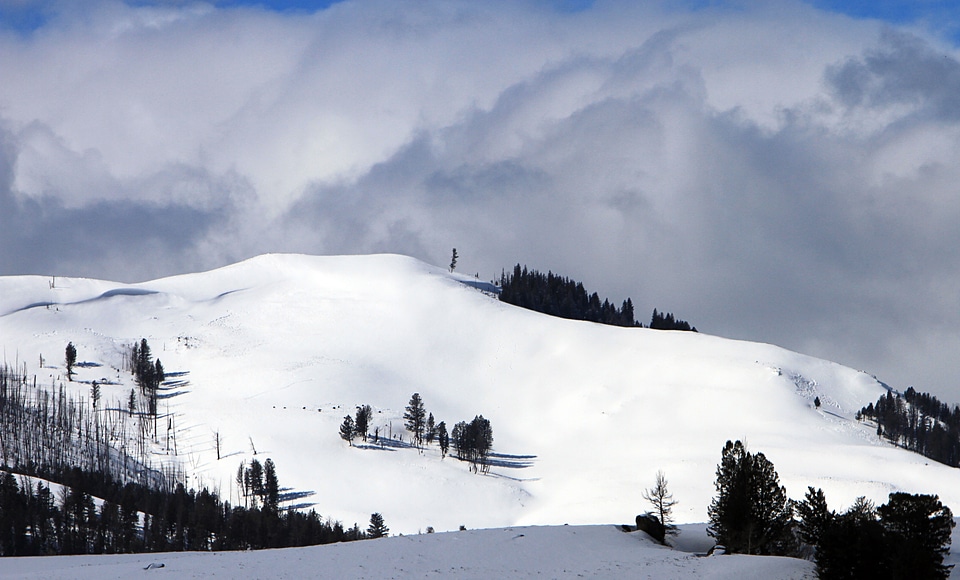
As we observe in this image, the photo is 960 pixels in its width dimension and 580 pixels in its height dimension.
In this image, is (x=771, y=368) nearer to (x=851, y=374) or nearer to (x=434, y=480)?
(x=851, y=374)

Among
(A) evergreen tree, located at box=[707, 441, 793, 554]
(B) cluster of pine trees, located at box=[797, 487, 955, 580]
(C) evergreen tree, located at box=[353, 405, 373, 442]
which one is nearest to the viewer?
(B) cluster of pine trees, located at box=[797, 487, 955, 580]

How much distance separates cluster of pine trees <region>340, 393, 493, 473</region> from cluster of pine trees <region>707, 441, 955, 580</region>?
311 ft

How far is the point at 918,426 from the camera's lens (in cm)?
16975

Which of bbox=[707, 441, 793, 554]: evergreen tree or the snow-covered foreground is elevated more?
bbox=[707, 441, 793, 554]: evergreen tree

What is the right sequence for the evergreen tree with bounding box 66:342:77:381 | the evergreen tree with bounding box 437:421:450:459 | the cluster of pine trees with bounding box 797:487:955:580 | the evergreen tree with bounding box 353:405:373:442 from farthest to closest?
the evergreen tree with bounding box 66:342:77:381 < the evergreen tree with bounding box 437:421:450:459 < the evergreen tree with bounding box 353:405:373:442 < the cluster of pine trees with bounding box 797:487:955:580

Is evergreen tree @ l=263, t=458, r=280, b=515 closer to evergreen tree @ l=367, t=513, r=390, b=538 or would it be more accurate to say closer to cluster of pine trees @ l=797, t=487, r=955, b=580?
evergreen tree @ l=367, t=513, r=390, b=538

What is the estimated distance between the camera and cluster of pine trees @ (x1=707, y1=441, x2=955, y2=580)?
132ft

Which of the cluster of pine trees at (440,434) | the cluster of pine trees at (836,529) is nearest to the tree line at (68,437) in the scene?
the cluster of pine trees at (440,434)

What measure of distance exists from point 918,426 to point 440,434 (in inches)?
3597

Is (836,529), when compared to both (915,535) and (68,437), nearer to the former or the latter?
(915,535)

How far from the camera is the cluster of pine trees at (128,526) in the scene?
9512 cm

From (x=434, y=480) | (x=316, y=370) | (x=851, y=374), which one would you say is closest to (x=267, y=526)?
(x=434, y=480)

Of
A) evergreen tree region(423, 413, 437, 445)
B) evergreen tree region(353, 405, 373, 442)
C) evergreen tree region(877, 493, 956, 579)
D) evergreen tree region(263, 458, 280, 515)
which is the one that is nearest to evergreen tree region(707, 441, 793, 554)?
evergreen tree region(877, 493, 956, 579)

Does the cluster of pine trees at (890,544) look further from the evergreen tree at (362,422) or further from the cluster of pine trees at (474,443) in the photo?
the evergreen tree at (362,422)
